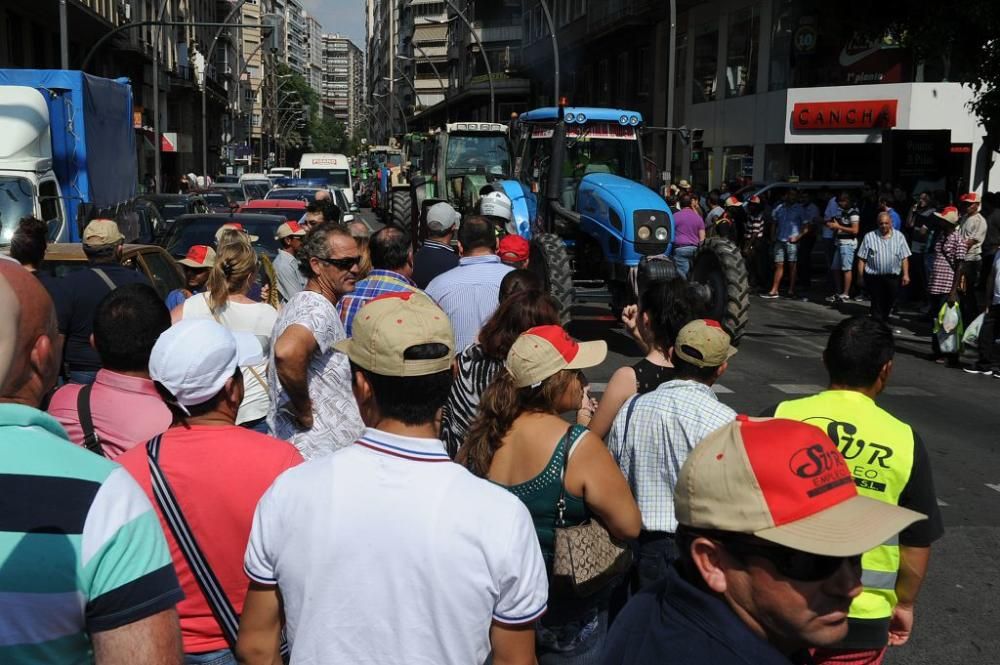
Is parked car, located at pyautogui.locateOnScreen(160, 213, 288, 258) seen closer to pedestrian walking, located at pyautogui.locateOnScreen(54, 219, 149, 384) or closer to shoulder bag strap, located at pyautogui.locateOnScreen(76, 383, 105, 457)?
pedestrian walking, located at pyautogui.locateOnScreen(54, 219, 149, 384)

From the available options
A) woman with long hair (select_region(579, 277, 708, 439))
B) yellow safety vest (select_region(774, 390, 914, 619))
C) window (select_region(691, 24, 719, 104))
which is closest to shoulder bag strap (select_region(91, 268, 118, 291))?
woman with long hair (select_region(579, 277, 708, 439))

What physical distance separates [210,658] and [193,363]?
32.4 inches

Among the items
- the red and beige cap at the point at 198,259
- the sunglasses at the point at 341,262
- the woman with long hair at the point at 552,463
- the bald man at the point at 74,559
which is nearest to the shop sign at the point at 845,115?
the red and beige cap at the point at 198,259

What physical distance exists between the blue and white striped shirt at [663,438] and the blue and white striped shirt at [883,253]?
37.6 ft

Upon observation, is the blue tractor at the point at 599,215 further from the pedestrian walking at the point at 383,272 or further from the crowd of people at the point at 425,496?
the crowd of people at the point at 425,496

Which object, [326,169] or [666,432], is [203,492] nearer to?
[666,432]

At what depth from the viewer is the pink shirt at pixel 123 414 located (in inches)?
144

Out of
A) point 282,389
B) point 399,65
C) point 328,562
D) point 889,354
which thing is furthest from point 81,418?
point 399,65

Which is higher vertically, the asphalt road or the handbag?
the handbag

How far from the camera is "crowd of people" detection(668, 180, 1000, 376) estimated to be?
13.5 meters

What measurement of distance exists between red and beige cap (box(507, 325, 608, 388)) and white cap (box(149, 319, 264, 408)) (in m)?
0.96

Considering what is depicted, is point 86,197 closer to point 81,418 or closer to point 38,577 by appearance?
point 81,418

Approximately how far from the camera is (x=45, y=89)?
14133 mm

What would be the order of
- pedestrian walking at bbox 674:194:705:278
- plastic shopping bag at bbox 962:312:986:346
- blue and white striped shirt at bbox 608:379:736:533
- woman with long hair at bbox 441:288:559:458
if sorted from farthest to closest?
pedestrian walking at bbox 674:194:705:278 < plastic shopping bag at bbox 962:312:986:346 < woman with long hair at bbox 441:288:559:458 < blue and white striped shirt at bbox 608:379:736:533
